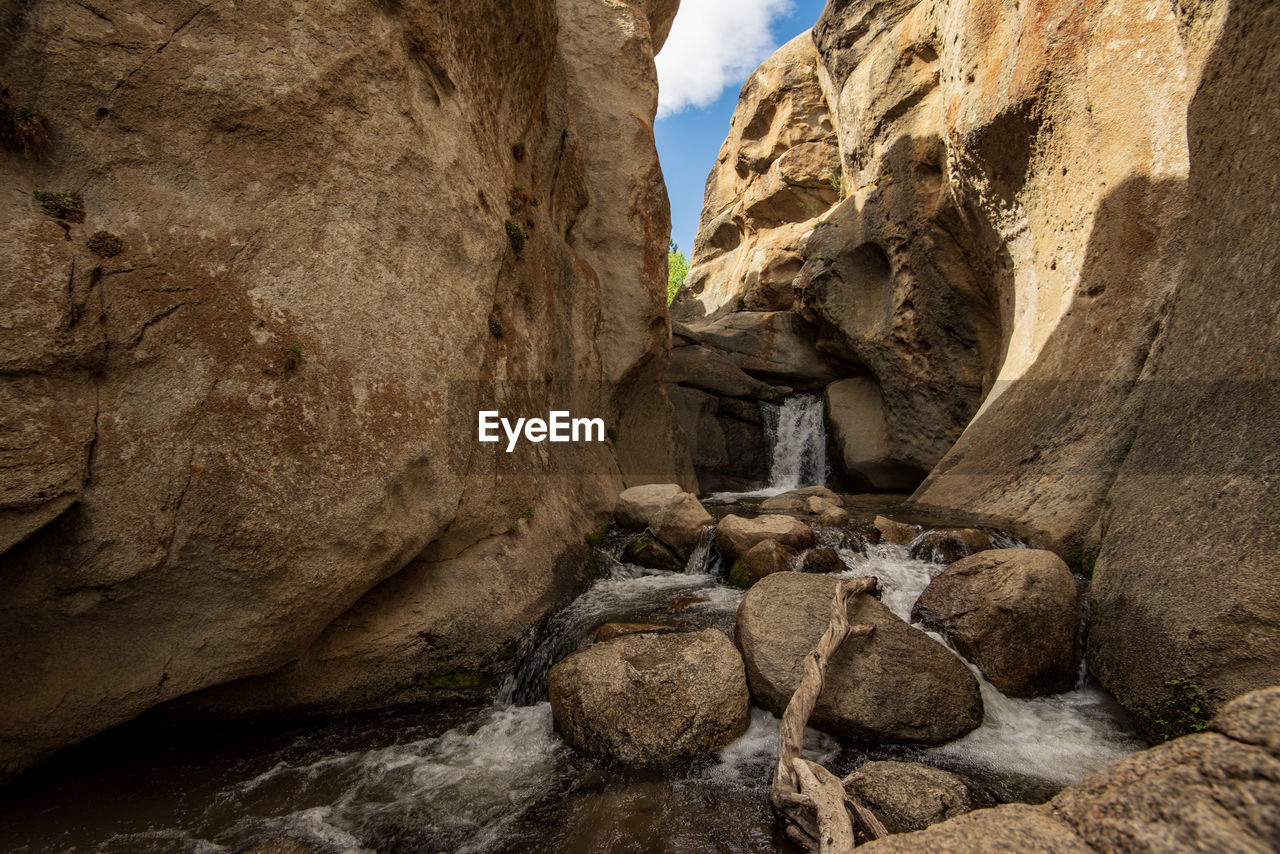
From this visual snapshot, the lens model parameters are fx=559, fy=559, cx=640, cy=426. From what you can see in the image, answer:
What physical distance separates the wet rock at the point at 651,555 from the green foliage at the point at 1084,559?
528 cm

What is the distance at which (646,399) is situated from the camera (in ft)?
53.6

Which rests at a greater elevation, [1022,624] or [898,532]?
[898,532]

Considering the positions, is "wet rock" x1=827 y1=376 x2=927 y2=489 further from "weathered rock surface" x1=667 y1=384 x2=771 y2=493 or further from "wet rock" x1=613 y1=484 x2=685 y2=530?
"wet rock" x1=613 y1=484 x2=685 y2=530

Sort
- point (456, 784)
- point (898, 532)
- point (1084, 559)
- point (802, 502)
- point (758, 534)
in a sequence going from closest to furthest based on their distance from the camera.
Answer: point (456, 784) → point (1084, 559) → point (758, 534) → point (898, 532) → point (802, 502)

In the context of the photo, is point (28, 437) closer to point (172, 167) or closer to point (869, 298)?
point (172, 167)

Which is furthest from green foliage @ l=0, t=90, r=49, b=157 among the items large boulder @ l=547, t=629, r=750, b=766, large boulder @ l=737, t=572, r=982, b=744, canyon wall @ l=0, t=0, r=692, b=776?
large boulder @ l=737, t=572, r=982, b=744

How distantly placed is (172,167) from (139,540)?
10.1 ft

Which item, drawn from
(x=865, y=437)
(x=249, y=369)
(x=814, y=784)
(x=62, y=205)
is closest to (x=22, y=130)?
Result: (x=62, y=205)

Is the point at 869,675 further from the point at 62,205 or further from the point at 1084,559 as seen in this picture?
the point at 62,205

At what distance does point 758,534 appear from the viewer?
8.52 metres

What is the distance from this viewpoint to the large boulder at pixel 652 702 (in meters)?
4.56

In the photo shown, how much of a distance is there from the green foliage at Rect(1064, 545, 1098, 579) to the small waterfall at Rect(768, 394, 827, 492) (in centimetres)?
1220

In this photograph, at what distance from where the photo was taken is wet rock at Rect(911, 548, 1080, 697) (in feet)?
16.6

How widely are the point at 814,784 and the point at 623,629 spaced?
294 centimetres
